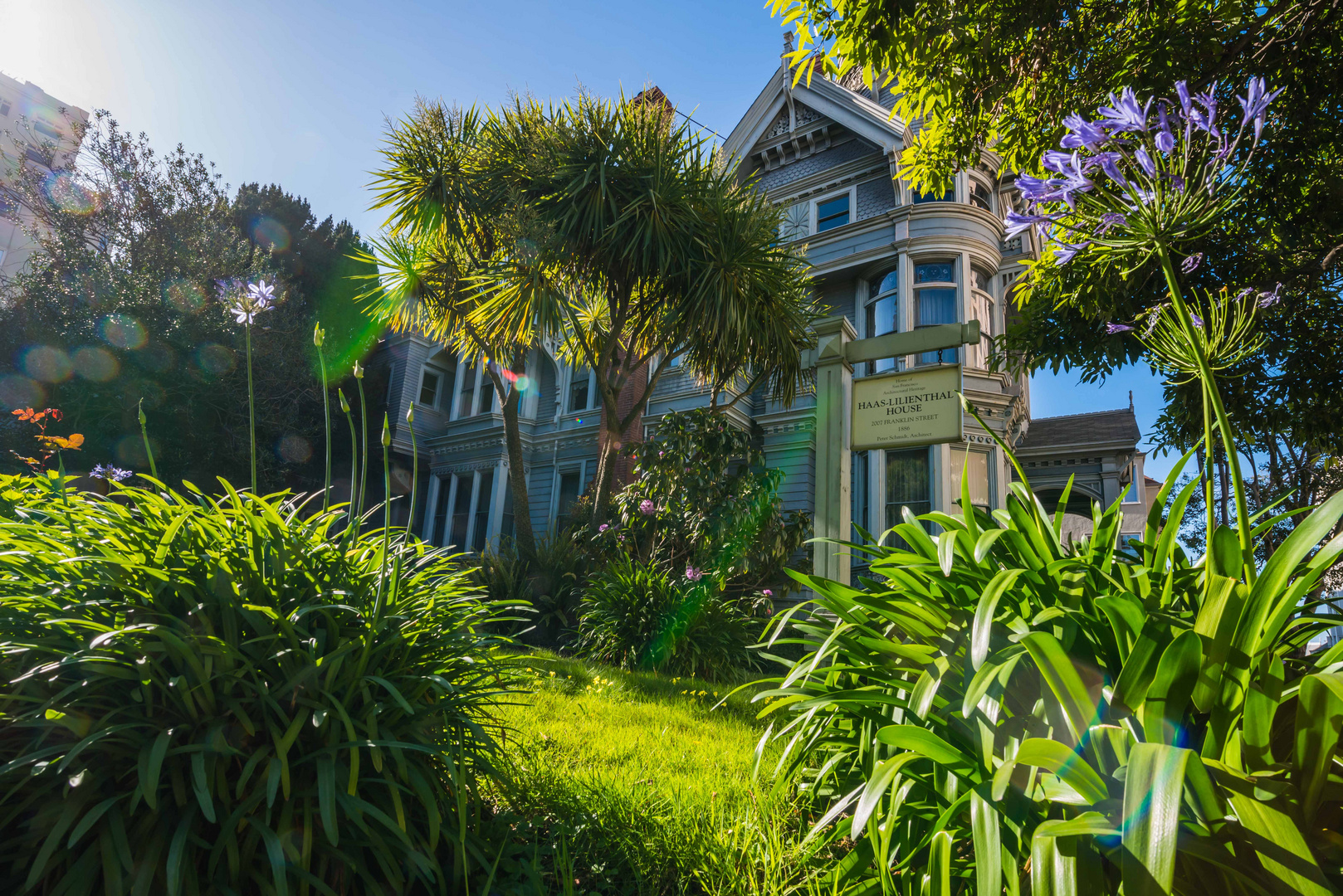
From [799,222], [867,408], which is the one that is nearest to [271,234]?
[799,222]

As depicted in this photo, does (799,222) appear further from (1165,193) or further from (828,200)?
(1165,193)

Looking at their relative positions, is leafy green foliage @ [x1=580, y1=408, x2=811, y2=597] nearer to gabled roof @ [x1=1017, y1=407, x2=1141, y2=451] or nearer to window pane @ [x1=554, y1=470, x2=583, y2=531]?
window pane @ [x1=554, y1=470, x2=583, y2=531]

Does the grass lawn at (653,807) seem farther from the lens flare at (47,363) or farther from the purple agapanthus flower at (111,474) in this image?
the lens flare at (47,363)

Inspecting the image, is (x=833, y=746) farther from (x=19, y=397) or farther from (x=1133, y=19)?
(x=19, y=397)

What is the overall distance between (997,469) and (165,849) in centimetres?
1068

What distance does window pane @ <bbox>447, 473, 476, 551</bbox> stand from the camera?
49.4ft

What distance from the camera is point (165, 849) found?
1298mm

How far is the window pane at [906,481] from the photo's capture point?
10.4 meters

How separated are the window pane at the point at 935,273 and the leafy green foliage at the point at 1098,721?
34.0ft

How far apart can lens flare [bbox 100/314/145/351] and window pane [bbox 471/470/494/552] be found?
7219 millimetres

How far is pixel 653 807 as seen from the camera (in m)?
1.98

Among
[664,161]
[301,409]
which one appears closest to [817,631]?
[664,161]

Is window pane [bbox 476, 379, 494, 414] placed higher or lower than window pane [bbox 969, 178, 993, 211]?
lower

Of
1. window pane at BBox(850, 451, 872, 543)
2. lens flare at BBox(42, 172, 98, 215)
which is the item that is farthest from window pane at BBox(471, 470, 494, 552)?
lens flare at BBox(42, 172, 98, 215)
